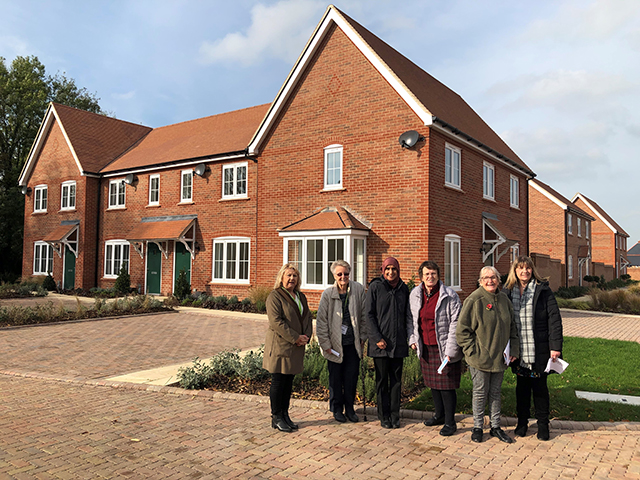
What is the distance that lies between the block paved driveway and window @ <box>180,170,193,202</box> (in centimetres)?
1385

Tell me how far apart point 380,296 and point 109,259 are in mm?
21135

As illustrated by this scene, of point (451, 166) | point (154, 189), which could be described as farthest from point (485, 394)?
point (154, 189)

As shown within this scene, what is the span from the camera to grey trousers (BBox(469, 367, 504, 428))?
5.12 m

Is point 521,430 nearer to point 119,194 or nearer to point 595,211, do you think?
point 119,194

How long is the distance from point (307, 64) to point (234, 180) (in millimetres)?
5243

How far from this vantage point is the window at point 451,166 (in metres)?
15.4

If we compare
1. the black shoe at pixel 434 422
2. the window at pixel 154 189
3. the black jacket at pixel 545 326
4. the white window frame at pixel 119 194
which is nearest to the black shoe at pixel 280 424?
the black shoe at pixel 434 422

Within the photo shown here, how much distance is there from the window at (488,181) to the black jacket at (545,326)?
44.0 feet

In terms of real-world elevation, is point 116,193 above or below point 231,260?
above

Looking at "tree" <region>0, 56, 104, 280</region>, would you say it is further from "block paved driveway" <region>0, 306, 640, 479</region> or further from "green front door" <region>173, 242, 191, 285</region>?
"block paved driveway" <region>0, 306, 640, 479</region>

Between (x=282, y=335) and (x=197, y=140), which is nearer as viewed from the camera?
(x=282, y=335)

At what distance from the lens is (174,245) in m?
20.7

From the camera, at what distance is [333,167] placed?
1614 cm

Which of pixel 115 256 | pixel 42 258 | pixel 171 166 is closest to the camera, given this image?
pixel 171 166
